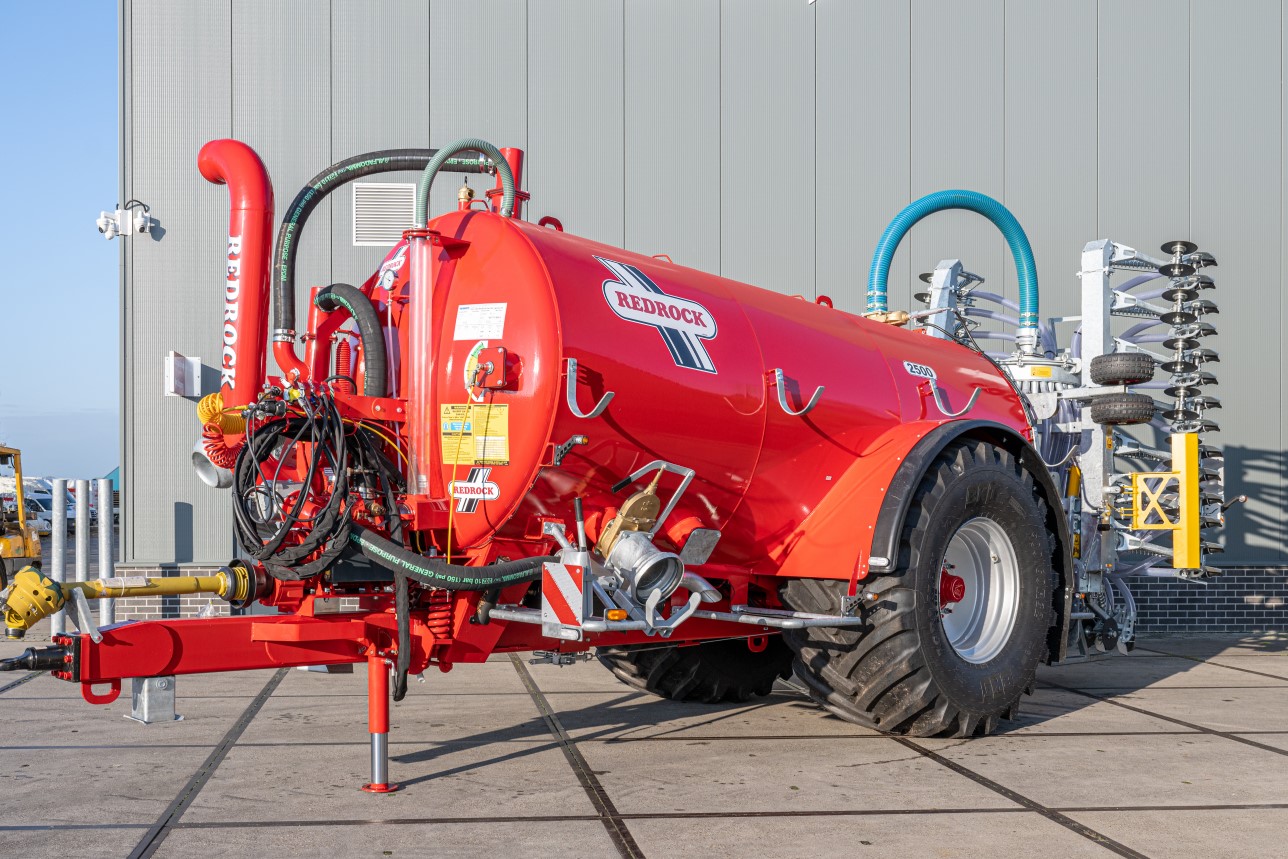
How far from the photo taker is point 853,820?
4.61m

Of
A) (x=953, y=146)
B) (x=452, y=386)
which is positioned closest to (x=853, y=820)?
(x=452, y=386)

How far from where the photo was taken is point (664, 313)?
5363mm

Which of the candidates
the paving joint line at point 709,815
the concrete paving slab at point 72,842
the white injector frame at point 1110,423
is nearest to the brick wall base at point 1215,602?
the white injector frame at point 1110,423

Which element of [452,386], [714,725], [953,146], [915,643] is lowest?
[714,725]

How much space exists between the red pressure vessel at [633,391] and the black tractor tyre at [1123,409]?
2078mm

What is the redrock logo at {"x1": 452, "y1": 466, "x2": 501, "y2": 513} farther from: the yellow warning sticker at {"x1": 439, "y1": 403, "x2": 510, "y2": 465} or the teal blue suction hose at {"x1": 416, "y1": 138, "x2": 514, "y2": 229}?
the teal blue suction hose at {"x1": 416, "y1": 138, "x2": 514, "y2": 229}

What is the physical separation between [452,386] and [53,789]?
7.76ft

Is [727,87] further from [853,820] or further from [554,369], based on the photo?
[853,820]

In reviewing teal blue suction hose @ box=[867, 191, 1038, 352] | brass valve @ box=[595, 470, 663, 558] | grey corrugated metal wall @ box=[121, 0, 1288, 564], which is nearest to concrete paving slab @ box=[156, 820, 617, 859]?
brass valve @ box=[595, 470, 663, 558]

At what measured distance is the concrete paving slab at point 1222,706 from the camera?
22.2 ft

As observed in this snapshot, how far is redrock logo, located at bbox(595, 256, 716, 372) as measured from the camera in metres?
5.19

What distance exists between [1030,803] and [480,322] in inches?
118

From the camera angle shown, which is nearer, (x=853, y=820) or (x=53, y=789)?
(x=853, y=820)

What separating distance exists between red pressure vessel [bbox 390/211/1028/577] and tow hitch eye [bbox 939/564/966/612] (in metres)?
0.80
